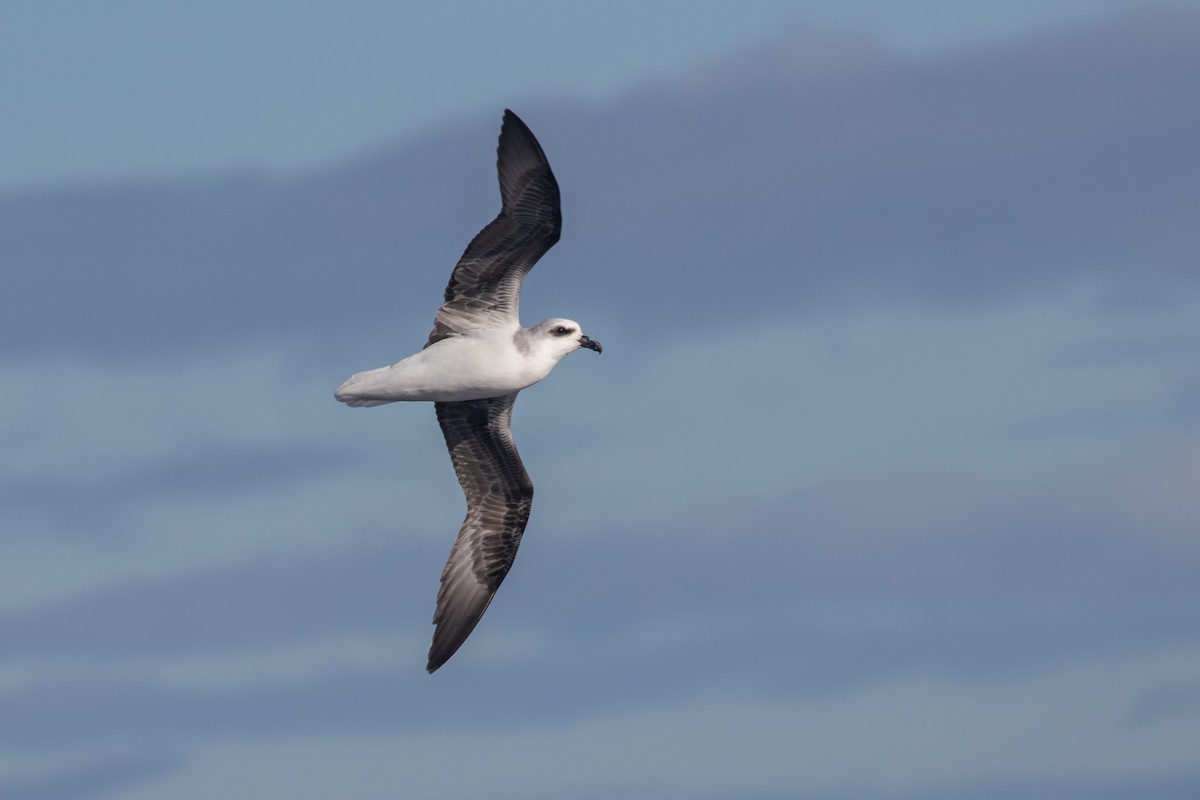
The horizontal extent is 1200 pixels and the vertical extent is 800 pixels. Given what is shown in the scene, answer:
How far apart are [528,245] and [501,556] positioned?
18.9ft

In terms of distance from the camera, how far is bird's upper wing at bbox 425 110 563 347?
30375 mm

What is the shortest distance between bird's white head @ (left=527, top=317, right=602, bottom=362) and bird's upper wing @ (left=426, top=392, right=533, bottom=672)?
2239 millimetres

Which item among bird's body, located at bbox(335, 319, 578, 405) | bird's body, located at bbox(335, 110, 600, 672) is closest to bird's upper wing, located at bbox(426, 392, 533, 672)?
bird's body, located at bbox(335, 110, 600, 672)

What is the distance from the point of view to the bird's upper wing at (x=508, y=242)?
3038cm

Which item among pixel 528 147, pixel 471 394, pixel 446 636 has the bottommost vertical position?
pixel 446 636

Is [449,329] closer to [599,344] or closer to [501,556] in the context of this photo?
[599,344]

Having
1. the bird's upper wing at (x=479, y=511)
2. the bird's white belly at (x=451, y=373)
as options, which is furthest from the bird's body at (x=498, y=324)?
the bird's upper wing at (x=479, y=511)

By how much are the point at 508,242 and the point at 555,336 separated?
5.14ft

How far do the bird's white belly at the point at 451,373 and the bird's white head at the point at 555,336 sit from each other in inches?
12.8

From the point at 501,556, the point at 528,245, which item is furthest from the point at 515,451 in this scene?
the point at 528,245

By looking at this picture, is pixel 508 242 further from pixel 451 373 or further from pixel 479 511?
pixel 479 511

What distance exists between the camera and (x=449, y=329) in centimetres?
3080

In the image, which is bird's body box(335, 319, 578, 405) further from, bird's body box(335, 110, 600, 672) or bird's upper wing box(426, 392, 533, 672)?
bird's upper wing box(426, 392, 533, 672)

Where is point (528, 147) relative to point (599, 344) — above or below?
above
